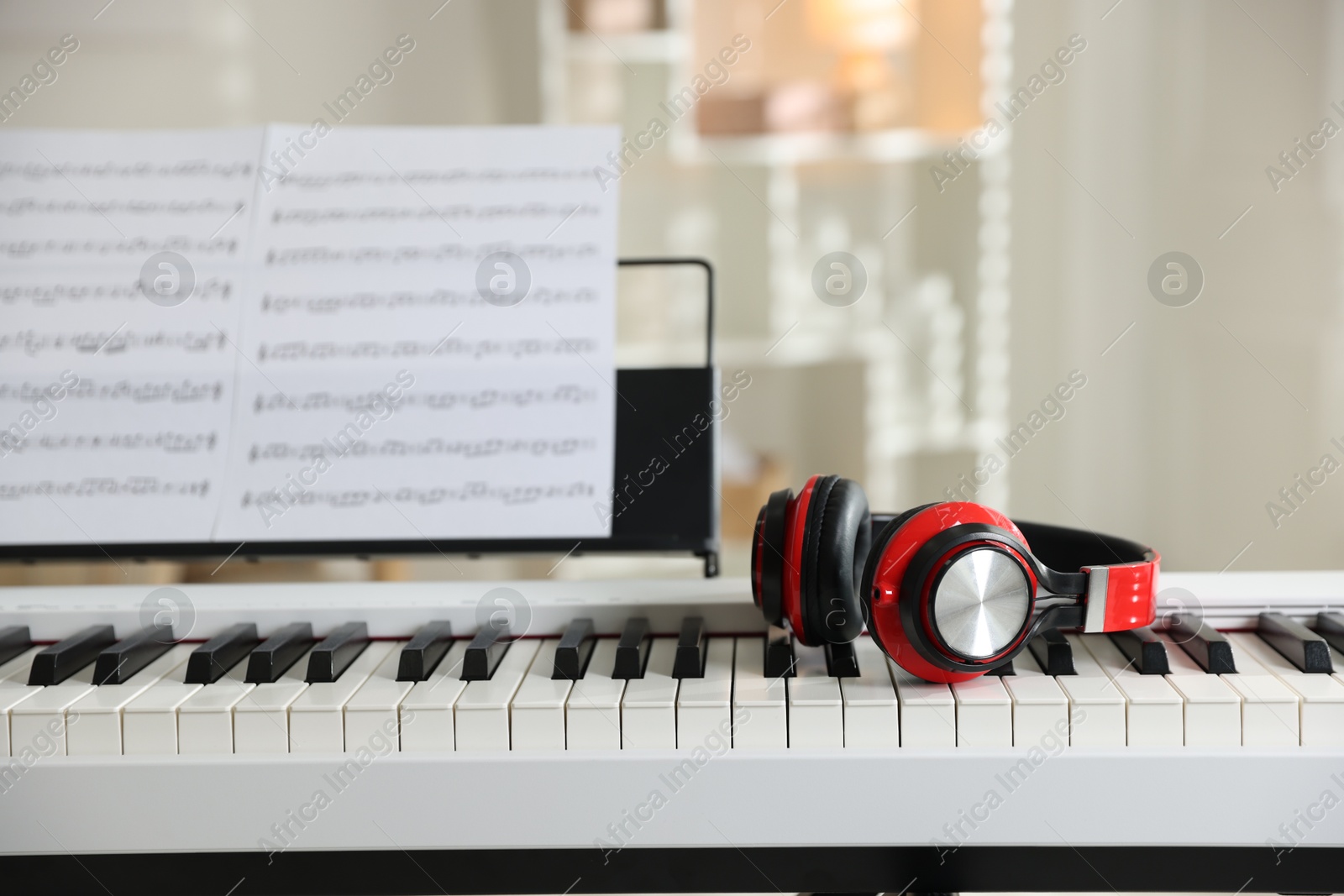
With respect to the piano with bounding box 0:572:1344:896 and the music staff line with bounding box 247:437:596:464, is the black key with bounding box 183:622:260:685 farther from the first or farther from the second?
the music staff line with bounding box 247:437:596:464

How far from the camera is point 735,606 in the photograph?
34.4 inches

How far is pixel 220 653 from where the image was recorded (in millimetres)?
805

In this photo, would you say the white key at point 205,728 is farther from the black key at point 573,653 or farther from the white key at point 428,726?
the black key at point 573,653

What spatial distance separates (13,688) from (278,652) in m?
0.22

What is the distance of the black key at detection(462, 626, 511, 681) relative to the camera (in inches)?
30.5

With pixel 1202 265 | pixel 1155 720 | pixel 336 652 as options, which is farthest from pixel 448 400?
pixel 1202 265

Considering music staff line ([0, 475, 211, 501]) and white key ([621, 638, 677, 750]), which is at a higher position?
music staff line ([0, 475, 211, 501])

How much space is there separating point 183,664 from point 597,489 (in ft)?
1.36

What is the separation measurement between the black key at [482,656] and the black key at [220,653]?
21 cm

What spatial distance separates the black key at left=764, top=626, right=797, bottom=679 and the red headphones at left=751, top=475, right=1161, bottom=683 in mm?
21

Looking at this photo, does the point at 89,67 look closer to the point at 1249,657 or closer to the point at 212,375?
the point at 212,375

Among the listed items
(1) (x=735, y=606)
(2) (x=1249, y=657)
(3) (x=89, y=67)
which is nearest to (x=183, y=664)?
(1) (x=735, y=606)

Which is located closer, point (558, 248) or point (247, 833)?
point (247, 833)

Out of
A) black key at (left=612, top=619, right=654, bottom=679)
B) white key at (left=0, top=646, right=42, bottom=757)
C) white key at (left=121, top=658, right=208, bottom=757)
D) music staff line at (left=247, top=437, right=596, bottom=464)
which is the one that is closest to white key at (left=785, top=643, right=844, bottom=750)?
black key at (left=612, top=619, right=654, bottom=679)
